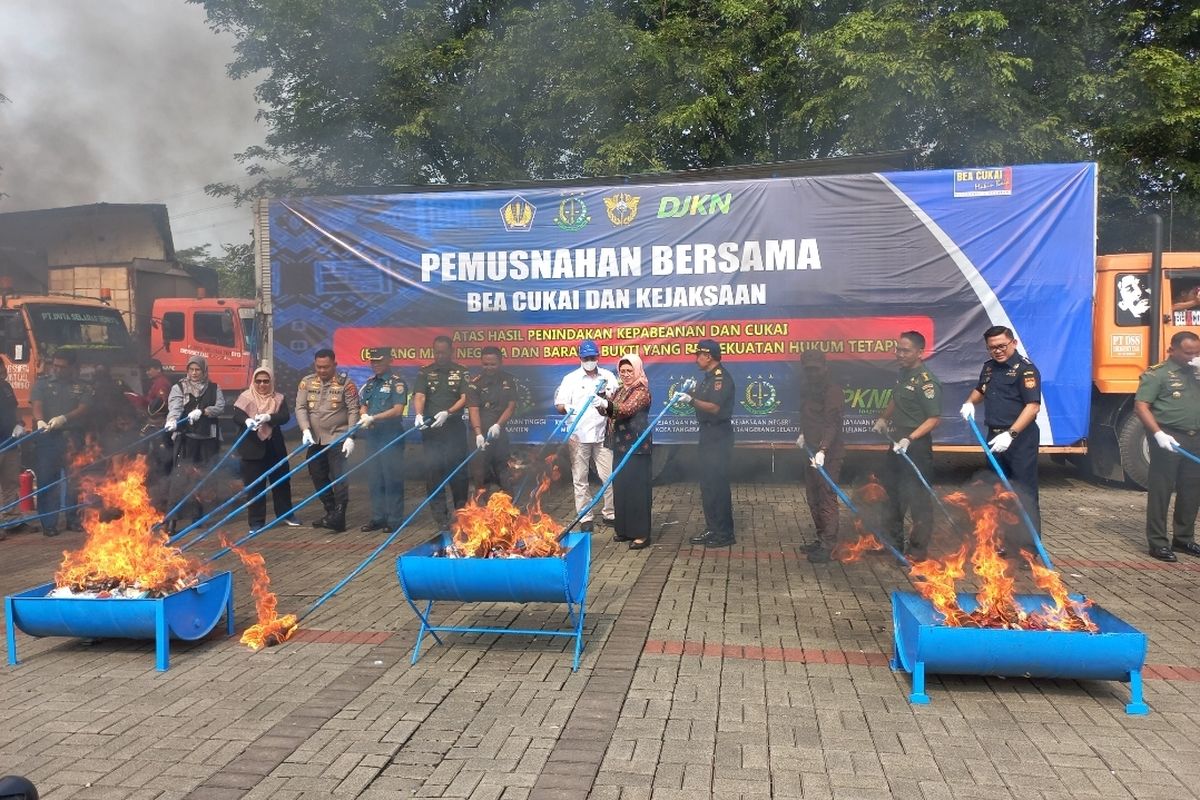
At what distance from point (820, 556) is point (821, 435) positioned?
3.08ft

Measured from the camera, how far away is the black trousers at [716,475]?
7.23m

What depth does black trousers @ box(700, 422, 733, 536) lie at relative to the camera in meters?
7.23

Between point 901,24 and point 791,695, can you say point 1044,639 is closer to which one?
point 791,695

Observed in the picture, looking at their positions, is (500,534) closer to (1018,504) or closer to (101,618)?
(101,618)

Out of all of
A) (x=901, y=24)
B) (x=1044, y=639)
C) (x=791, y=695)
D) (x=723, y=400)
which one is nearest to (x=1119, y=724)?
(x=1044, y=639)

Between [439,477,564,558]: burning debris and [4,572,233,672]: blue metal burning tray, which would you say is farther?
[439,477,564,558]: burning debris

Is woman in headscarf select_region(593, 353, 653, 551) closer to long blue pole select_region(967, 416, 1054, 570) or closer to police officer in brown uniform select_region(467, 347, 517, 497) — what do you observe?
police officer in brown uniform select_region(467, 347, 517, 497)

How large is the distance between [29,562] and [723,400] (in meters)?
5.90

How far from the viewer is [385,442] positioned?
27.1 feet

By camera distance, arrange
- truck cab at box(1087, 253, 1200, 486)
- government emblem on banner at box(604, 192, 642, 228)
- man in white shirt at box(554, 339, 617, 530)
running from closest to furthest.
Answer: man in white shirt at box(554, 339, 617, 530) < truck cab at box(1087, 253, 1200, 486) < government emblem on banner at box(604, 192, 642, 228)

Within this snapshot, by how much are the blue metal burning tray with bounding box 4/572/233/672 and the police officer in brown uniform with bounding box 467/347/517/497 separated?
3765mm

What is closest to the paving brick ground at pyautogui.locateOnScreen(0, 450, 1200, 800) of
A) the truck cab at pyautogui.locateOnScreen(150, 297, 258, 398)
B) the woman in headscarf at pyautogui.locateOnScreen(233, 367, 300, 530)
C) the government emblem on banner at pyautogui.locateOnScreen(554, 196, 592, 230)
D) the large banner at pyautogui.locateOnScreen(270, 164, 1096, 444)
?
the woman in headscarf at pyautogui.locateOnScreen(233, 367, 300, 530)

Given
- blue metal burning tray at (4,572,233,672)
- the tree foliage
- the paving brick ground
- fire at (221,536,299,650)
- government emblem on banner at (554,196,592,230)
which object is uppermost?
the tree foliage

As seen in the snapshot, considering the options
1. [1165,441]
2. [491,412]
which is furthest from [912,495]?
[491,412]
